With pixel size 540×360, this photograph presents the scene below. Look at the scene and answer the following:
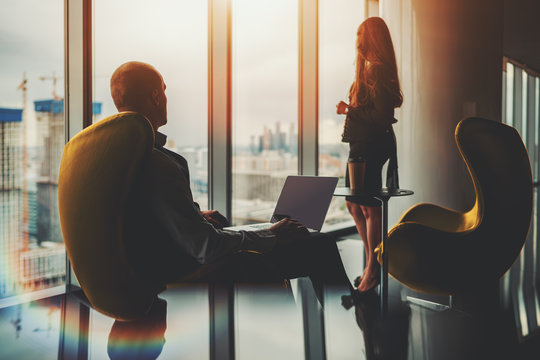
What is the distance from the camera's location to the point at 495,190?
1.89 m

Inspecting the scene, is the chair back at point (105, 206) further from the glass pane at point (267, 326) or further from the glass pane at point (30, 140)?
the glass pane at point (30, 140)

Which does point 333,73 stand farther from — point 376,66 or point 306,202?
point 306,202

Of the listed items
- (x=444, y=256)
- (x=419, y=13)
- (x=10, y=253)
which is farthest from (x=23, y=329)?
(x=419, y=13)

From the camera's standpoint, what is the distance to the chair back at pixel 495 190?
6.20 ft

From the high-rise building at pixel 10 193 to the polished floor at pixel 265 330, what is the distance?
274mm

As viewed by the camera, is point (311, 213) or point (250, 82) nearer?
point (311, 213)

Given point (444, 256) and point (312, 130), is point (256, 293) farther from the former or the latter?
point (312, 130)

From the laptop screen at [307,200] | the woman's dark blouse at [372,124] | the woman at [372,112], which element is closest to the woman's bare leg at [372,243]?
the woman at [372,112]

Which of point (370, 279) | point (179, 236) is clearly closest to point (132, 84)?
point (179, 236)

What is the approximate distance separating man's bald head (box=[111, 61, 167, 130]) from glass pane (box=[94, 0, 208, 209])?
4.38 ft

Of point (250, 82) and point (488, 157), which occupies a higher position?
point (250, 82)

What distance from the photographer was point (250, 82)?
3.58 m

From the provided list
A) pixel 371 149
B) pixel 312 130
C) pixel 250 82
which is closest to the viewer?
pixel 371 149

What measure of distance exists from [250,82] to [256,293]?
1.89 meters
